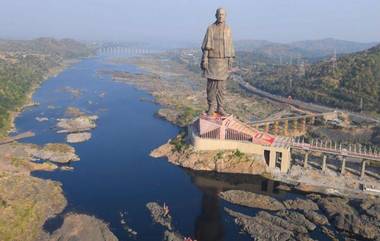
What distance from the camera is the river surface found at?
1785 inches

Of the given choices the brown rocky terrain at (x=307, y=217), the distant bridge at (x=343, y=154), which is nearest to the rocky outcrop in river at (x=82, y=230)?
the brown rocky terrain at (x=307, y=217)

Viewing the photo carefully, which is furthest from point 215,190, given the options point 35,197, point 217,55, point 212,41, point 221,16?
point 221,16

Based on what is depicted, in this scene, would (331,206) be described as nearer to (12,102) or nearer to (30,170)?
(30,170)

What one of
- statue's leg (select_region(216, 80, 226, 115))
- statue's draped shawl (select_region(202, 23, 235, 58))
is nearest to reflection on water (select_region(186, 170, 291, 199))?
statue's leg (select_region(216, 80, 226, 115))

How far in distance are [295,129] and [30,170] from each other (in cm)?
4958

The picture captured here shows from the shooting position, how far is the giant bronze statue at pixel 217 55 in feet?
201

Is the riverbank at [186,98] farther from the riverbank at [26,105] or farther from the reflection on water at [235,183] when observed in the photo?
the reflection on water at [235,183]

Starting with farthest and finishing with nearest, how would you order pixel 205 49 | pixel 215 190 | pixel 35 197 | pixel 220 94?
pixel 220 94 < pixel 205 49 < pixel 215 190 < pixel 35 197

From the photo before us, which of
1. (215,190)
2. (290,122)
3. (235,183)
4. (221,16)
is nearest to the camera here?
(215,190)

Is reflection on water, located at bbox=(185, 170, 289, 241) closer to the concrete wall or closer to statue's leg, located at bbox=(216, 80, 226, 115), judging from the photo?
the concrete wall

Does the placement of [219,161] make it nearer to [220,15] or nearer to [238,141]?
[238,141]

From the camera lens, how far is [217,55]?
62094 mm

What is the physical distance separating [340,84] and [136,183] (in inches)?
2781

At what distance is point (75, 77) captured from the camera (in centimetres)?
15788
